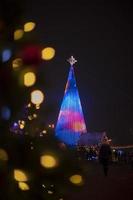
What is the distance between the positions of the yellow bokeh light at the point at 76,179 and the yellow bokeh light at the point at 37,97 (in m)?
0.72

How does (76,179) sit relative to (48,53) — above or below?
below

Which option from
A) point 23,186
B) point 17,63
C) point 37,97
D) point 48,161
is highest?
point 17,63

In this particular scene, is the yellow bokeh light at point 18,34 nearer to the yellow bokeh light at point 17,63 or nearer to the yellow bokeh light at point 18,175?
the yellow bokeh light at point 17,63

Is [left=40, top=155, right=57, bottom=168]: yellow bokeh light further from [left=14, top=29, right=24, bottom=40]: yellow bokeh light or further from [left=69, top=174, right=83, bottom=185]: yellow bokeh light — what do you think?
[left=14, top=29, right=24, bottom=40]: yellow bokeh light

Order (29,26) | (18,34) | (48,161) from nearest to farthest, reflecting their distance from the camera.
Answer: (48,161) → (18,34) → (29,26)

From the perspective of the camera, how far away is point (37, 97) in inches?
157

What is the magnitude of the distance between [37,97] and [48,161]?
0.59 m

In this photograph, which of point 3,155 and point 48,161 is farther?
point 48,161

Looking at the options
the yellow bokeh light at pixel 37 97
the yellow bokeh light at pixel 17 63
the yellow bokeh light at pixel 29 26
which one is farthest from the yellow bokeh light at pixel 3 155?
the yellow bokeh light at pixel 29 26

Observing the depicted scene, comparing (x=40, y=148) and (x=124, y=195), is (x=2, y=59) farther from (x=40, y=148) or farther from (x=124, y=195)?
(x=124, y=195)

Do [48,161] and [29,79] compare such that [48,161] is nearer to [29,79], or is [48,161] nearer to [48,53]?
[29,79]

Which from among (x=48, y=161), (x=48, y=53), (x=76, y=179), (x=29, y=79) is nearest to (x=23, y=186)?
(x=48, y=161)

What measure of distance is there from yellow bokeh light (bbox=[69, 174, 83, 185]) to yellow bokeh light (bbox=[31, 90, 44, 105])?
0.72m

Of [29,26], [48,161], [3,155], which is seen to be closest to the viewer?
[3,155]
